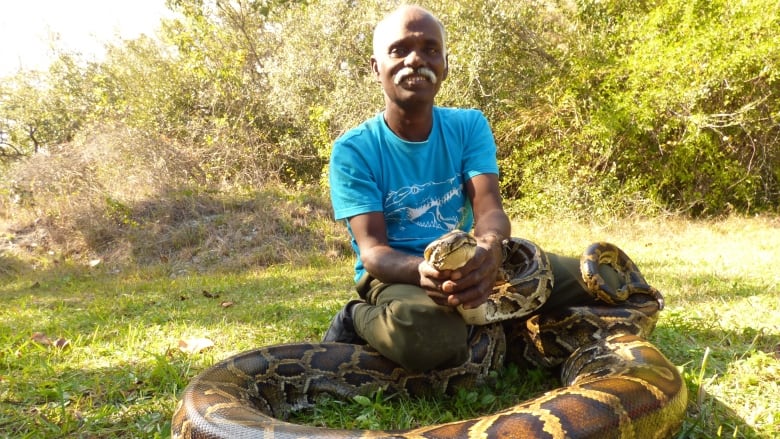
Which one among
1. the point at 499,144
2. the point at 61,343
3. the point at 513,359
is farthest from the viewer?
the point at 499,144

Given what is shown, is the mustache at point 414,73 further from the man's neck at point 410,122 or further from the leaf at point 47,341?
the leaf at point 47,341

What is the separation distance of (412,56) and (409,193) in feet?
3.05

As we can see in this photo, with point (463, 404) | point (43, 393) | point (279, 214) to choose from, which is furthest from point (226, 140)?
point (463, 404)

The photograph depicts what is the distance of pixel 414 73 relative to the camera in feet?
A: 11.1

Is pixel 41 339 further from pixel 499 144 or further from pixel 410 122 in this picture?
pixel 499 144

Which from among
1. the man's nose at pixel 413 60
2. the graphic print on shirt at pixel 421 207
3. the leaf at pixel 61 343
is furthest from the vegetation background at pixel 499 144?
the man's nose at pixel 413 60

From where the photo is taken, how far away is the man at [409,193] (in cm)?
299

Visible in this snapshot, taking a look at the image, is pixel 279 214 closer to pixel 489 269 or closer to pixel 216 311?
pixel 216 311

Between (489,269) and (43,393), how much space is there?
295 centimetres

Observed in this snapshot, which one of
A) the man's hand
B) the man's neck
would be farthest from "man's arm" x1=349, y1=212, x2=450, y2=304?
the man's neck

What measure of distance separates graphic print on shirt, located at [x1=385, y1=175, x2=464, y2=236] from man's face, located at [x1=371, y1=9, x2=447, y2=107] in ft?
1.99

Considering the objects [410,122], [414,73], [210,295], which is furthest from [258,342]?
[210,295]

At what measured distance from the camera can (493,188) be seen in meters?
3.59

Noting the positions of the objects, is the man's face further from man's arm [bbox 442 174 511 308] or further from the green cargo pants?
the green cargo pants
